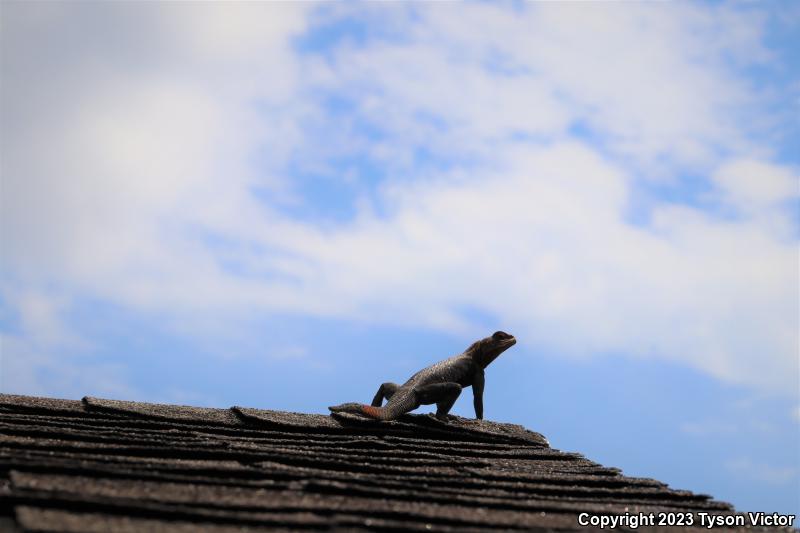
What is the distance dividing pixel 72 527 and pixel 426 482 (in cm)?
182

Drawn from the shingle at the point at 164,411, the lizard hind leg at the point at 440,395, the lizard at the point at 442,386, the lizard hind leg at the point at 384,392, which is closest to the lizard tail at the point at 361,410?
the lizard at the point at 442,386

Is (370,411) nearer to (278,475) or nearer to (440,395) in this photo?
(440,395)

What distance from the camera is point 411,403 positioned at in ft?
26.4

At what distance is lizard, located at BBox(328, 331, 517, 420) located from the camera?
23.2 ft

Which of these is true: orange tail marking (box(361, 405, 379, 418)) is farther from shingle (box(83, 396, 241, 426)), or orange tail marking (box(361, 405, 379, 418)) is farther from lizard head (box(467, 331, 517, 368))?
lizard head (box(467, 331, 517, 368))

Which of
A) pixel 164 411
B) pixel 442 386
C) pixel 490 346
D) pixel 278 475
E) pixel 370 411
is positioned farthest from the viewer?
pixel 490 346

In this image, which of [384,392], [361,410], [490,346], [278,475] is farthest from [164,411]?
[490,346]

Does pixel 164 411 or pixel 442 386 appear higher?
pixel 442 386

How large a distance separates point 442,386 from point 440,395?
0.25 ft

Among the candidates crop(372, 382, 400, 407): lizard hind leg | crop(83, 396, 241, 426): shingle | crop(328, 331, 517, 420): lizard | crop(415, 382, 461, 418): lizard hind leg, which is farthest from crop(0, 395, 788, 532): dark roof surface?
crop(372, 382, 400, 407): lizard hind leg

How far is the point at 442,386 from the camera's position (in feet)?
27.6

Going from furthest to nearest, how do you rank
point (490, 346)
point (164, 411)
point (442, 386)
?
point (490, 346)
point (442, 386)
point (164, 411)

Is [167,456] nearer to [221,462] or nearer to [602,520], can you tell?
[221,462]

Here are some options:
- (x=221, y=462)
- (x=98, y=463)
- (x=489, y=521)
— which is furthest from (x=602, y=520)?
(x=98, y=463)
